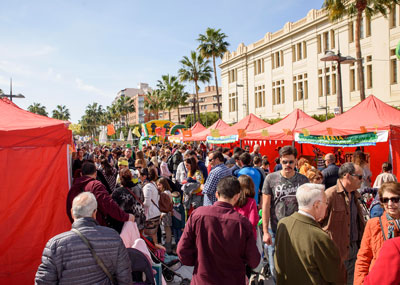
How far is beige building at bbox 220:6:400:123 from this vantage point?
2445cm

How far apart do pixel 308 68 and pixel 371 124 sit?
2476cm

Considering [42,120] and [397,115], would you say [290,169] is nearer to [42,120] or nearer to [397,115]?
[42,120]

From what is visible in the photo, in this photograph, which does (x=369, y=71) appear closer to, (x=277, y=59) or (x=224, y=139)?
(x=277, y=59)

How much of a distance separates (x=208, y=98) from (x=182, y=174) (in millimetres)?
80288

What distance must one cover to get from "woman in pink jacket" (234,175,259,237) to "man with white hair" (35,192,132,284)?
1.79m

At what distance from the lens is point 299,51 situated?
33531mm

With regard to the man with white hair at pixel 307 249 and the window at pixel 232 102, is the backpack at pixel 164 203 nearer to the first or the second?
the man with white hair at pixel 307 249

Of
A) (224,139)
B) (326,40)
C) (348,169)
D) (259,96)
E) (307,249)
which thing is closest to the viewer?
(307,249)

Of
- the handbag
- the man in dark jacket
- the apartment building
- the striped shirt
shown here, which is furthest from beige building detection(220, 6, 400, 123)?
the apartment building

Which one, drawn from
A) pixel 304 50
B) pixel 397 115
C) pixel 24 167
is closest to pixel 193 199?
pixel 24 167

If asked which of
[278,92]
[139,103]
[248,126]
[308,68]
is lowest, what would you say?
[248,126]

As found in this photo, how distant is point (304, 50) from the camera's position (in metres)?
32.6

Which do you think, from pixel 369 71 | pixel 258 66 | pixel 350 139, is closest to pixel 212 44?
pixel 258 66

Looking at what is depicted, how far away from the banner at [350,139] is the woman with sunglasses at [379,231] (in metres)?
6.42
